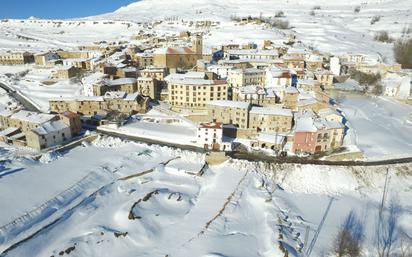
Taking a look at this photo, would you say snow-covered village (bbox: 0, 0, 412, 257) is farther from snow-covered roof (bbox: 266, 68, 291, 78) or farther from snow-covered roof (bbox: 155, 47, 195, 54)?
snow-covered roof (bbox: 155, 47, 195, 54)

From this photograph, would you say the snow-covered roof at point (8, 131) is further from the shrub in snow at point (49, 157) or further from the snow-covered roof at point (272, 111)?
the snow-covered roof at point (272, 111)

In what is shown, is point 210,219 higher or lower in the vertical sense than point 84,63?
lower

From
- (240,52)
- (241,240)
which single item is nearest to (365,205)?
(241,240)

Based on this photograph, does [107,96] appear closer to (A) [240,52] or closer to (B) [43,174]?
(B) [43,174]

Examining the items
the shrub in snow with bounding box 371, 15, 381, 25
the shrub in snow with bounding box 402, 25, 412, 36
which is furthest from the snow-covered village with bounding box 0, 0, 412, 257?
the shrub in snow with bounding box 371, 15, 381, 25

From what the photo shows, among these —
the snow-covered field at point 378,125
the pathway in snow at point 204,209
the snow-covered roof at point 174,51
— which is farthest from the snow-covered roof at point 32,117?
the snow-covered field at point 378,125
